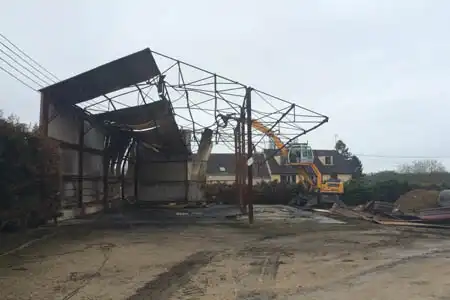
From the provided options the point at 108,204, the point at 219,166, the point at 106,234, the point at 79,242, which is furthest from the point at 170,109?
the point at 219,166

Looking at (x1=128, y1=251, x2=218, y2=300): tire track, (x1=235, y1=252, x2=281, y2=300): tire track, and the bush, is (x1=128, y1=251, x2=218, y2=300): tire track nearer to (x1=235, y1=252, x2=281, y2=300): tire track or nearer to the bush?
(x1=235, y1=252, x2=281, y2=300): tire track

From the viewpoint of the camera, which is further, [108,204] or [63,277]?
[108,204]

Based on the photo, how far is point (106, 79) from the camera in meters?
18.3

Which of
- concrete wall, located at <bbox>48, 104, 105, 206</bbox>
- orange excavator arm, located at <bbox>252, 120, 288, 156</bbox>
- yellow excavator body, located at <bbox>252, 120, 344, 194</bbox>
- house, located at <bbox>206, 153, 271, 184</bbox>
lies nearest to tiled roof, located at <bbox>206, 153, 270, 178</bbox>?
house, located at <bbox>206, 153, 271, 184</bbox>

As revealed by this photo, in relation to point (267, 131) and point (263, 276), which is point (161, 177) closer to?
point (267, 131)

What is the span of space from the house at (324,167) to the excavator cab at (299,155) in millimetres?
21227

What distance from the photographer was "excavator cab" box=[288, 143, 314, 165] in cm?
3647

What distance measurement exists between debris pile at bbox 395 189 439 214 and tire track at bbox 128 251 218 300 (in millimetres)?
16542

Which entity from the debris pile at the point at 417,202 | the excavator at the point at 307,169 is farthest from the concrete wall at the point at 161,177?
the debris pile at the point at 417,202

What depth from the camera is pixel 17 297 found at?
20.9ft

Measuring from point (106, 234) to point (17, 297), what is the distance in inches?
295

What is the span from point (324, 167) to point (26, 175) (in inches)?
2121

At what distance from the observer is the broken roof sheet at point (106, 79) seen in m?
17.3

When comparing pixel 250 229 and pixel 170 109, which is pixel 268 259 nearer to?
pixel 250 229
